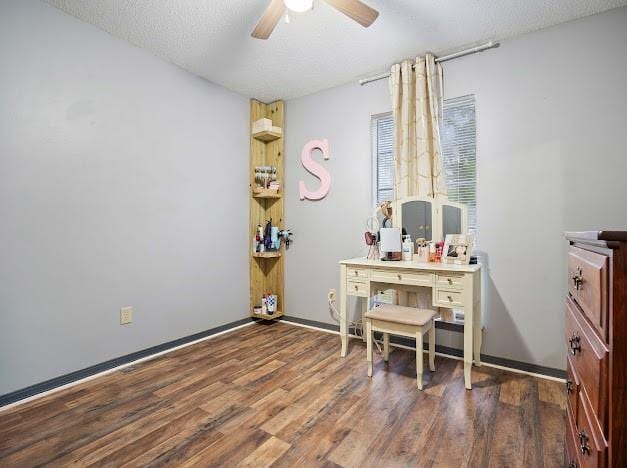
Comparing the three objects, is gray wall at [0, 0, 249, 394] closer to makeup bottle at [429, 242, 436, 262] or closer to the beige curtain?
the beige curtain

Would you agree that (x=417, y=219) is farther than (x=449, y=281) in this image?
Yes

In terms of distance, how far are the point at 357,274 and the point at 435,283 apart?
0.60 meters

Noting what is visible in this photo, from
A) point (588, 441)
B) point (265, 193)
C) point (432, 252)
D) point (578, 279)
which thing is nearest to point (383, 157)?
point (432, 252)

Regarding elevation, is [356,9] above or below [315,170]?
above

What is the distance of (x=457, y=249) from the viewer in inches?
90.0

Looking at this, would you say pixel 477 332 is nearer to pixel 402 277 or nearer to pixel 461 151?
pixel 402 277

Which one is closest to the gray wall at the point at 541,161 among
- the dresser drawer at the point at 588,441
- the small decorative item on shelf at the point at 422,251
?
the small decorative item on shelf at the point at 422,251

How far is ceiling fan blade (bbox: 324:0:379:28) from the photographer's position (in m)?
1.71

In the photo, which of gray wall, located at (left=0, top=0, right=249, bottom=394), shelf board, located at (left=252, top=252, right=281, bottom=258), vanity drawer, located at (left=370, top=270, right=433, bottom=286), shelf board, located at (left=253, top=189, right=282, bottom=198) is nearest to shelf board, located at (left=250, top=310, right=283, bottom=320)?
gray wall, located at (left=0, top=0, right=249, bottom=394)

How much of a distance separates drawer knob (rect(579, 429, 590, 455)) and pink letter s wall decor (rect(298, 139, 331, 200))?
2.57 meters

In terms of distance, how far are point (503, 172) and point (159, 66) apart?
2869 mm

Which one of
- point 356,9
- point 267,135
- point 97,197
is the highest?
point 356,9

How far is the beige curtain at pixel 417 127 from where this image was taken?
8.29 ft

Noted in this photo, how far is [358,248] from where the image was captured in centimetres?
301
